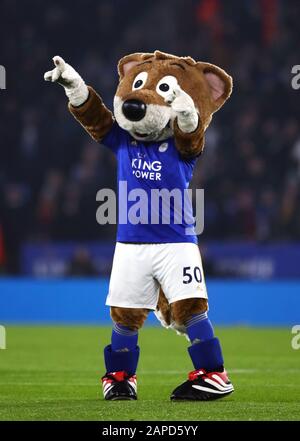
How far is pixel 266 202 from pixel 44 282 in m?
3.15

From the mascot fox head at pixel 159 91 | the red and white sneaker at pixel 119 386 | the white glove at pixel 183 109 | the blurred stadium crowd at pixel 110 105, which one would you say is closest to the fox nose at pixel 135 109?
Result: the mascot fox head at pixel 159 91

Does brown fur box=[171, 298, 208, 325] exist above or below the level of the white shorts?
below

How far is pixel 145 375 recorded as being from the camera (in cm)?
816

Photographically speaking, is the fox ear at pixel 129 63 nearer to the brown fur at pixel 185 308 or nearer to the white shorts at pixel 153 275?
the white shorts at pixel 153 275

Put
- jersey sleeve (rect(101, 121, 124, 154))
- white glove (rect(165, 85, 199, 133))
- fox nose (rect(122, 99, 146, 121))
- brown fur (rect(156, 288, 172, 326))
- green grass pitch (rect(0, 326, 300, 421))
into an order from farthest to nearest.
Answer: jersey sleeve (rect(101, 121, 124, 154))
brown fur (rect(156, 288, 172, 326))
fox nose (rect(122, 99, 146, 121))
white glove (rect(165, 85, 199, 133))
green grass pitch (rect(0, 326, 300, 421))

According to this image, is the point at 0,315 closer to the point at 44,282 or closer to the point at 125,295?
the point at 44,282

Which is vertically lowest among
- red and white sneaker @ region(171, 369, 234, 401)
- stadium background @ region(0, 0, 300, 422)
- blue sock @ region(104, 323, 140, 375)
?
red and white sneaker @ region(171, 369, 234, 401)

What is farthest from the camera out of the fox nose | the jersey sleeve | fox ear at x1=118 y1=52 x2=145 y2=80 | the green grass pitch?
fox ear at x1=118 y1=52 x2=145 y2=80

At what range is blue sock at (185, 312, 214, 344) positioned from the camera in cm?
647

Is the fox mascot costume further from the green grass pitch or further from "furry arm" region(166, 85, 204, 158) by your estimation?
the green grass pitch

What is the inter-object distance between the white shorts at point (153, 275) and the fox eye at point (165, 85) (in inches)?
34.6

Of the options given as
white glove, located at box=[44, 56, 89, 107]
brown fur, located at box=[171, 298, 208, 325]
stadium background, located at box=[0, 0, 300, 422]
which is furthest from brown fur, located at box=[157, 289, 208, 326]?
stadium background, located at box=[0, 0, 300, 422]

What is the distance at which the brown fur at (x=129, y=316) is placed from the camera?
258 inches
